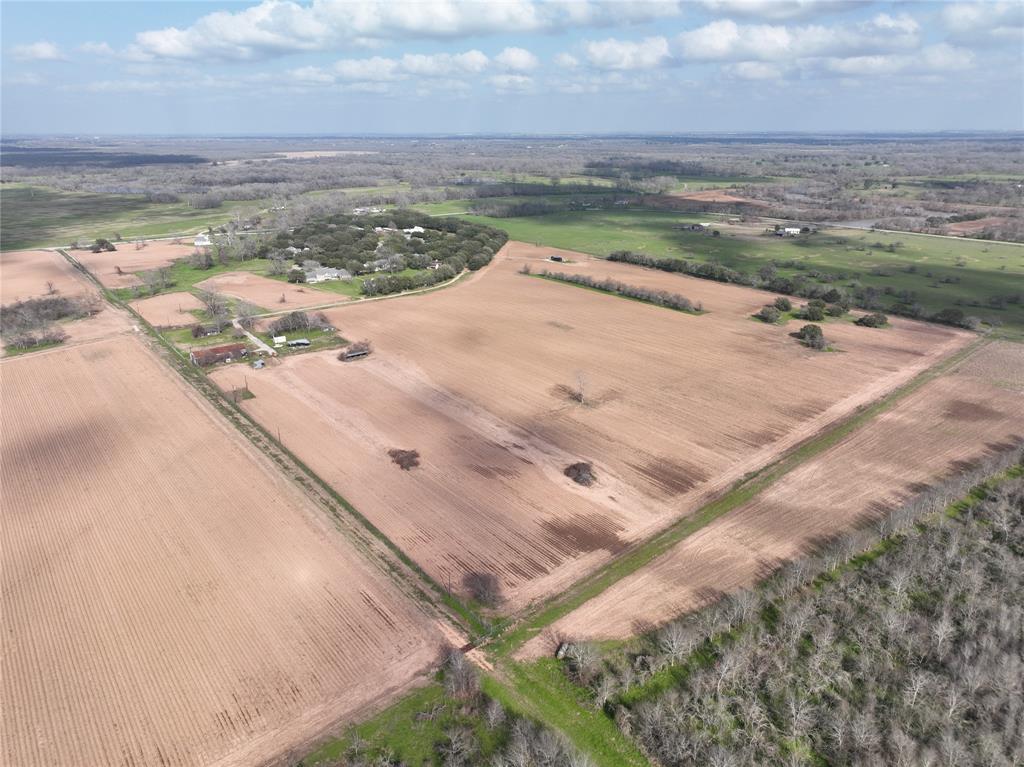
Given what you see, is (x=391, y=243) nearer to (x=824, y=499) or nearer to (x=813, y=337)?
(x=813, y=337)

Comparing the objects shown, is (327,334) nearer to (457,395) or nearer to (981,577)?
(457,395)

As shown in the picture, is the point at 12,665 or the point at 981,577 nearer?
the point at 12,665

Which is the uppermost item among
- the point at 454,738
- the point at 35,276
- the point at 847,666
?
the point at 35,276

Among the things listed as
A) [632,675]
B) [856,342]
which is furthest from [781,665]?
[856,342]

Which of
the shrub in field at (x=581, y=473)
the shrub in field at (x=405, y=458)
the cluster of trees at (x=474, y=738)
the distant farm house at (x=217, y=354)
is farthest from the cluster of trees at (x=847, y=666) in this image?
the distant farm house at (x=217, y=354)

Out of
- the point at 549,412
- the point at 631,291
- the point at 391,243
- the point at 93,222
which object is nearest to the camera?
the point at 549,412

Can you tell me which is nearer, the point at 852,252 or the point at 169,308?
the point at 169,308

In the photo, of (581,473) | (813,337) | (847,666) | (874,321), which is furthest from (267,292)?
(847,666)
